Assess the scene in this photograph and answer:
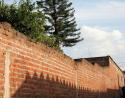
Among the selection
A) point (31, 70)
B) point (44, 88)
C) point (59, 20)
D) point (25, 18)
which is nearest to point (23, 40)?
point (31, 70)

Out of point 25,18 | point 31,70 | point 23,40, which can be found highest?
point 25,18

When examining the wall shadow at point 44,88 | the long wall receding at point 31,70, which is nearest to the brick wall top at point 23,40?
the long wall receding at point 31,70

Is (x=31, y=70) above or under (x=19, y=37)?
under

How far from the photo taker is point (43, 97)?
839 centimetres

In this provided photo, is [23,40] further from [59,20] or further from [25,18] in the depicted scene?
[59,20]

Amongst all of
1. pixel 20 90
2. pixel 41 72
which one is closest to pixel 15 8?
pixel 41 72

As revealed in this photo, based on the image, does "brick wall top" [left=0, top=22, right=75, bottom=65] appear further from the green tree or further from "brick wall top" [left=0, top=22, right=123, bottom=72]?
the green tree

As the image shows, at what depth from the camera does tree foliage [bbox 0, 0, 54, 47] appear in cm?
1764

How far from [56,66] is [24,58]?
2.39 m

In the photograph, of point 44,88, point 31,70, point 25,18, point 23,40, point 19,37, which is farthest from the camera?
point 25,18

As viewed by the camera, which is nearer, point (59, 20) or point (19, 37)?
point (19, 37)

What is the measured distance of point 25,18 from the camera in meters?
18.6

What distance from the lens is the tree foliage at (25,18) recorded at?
1764 centimetres

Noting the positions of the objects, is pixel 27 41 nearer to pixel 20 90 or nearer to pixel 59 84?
pixel 20 90
